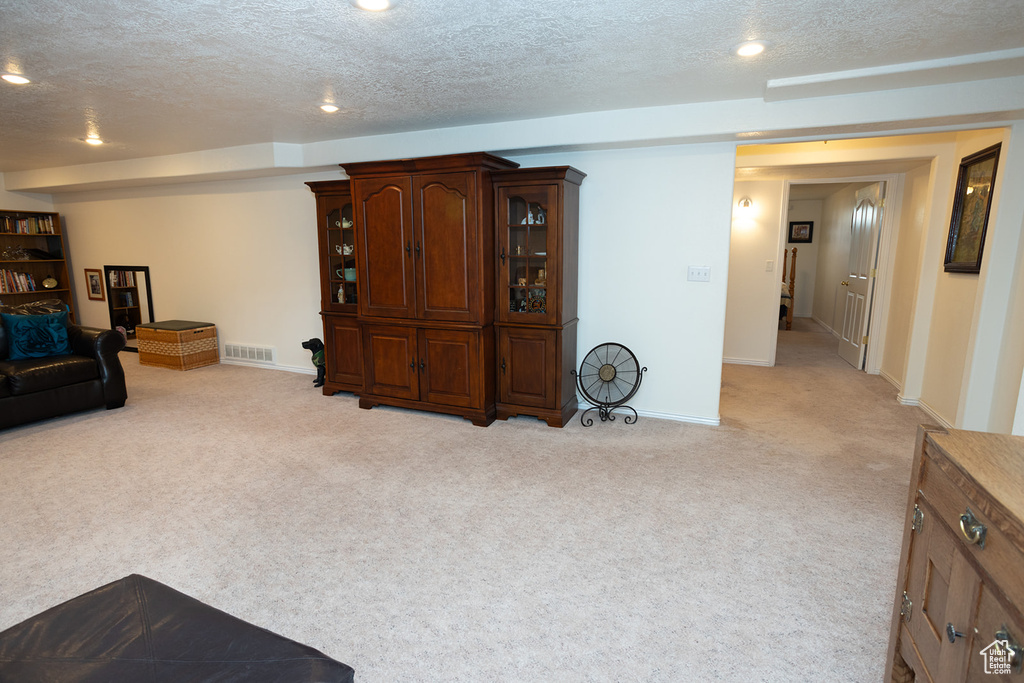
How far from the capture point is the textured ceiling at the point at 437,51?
82.6 inches

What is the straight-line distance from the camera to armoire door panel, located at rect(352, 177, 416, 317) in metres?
4.04

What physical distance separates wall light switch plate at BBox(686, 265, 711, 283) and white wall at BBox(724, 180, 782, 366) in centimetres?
236

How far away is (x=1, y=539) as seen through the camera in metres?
2.47

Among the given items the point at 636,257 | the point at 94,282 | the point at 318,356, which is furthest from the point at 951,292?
the point at 94,282

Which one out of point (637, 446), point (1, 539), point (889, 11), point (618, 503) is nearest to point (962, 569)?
point (618, 503)

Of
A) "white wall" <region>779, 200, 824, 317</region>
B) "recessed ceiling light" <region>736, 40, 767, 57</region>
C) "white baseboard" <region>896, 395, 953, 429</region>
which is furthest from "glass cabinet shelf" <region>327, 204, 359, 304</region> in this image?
"white wall" <region>779, 200, 824, 317</region>

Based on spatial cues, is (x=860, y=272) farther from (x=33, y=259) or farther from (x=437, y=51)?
(x=33, y=259)

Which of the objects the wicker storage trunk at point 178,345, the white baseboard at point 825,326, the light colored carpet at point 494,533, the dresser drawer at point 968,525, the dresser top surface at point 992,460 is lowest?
the light colored carpet at point 494,533

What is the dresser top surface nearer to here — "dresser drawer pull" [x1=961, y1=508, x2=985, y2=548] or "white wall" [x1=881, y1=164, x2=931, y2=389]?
"dresser drawer pull" [x1=961, y1=508, x2=985, y2=548]

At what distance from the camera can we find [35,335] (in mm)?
4211

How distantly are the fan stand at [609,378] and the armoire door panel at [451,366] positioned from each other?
83 cm

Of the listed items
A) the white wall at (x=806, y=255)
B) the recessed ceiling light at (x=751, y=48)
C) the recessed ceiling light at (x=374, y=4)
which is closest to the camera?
the recessed ceiling light at (x=374, y=4)

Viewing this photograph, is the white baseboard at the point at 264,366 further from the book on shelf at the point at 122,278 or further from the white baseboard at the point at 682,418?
the white baseboard at the point at 682,418

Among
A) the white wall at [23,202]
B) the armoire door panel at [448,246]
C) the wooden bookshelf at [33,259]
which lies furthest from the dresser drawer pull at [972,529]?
the white wall at [23,202]
